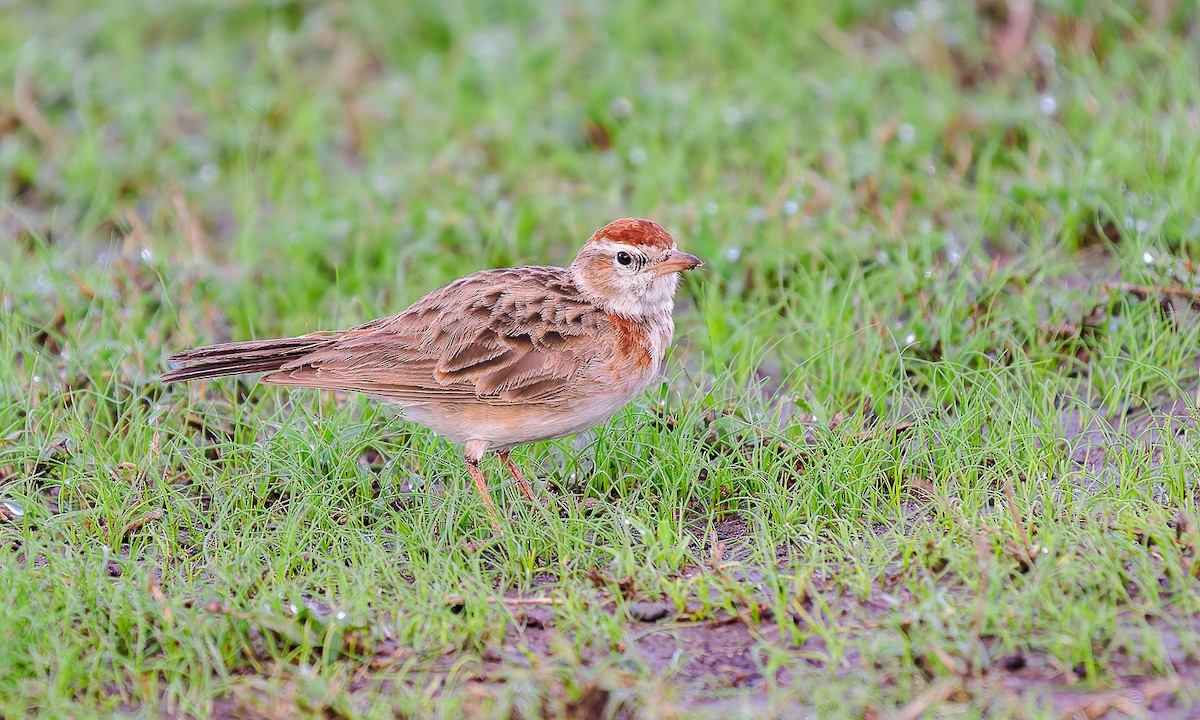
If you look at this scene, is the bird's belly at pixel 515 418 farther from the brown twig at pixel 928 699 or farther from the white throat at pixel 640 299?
the brown twig at pixel 928 699

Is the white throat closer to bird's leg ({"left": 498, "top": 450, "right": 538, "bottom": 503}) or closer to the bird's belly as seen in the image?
the bird's belly

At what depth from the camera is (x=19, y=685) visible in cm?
465

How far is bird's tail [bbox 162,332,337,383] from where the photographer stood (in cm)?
583

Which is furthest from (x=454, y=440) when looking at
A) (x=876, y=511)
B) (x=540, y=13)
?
(x=540, y=13)

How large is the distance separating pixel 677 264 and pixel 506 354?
2.84ft

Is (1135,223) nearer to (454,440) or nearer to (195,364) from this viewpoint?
(454,440)

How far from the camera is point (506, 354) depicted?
19.4ft

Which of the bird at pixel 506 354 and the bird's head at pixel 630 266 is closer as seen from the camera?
the bird at pixel 506 354

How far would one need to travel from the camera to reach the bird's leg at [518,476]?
5.86 metres

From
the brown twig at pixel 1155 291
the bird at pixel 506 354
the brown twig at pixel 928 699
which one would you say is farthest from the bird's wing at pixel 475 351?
the brown twig at pixel 1155 291

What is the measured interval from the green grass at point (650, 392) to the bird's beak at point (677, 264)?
0.65 m

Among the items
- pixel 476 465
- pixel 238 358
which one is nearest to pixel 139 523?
pixel 238 358

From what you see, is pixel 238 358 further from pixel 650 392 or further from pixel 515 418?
pixel 650 392

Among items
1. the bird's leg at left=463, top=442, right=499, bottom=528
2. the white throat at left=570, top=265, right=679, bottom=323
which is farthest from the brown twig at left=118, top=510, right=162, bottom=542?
the white throat at left=570, top=265, right=679, bottom=323
